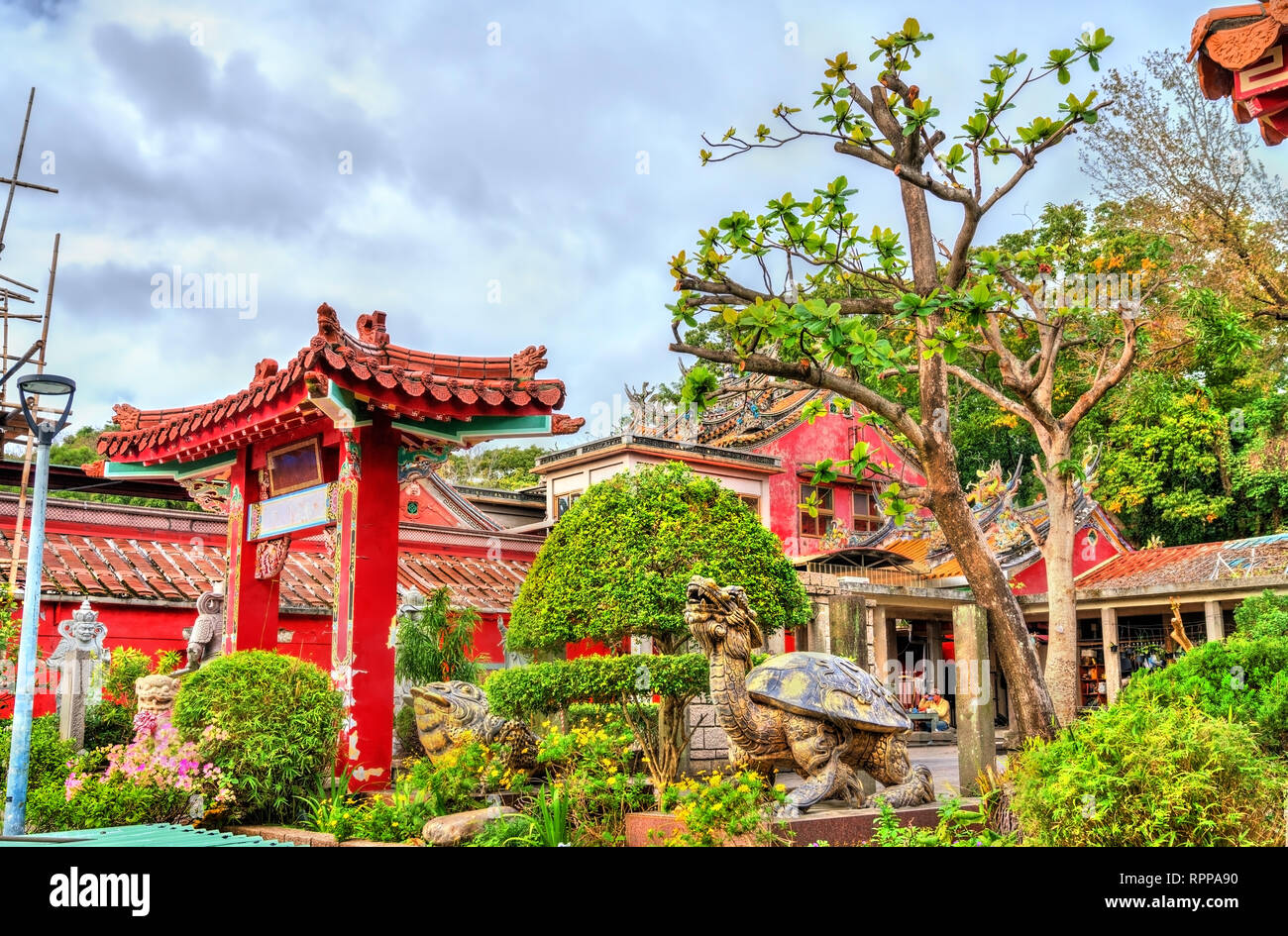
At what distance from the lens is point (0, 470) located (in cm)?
1496

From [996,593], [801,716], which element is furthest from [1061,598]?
[801,716]

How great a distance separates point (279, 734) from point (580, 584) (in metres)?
2.71

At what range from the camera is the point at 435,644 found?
1095 centimetres

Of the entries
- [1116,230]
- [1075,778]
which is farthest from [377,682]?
[1116,230]

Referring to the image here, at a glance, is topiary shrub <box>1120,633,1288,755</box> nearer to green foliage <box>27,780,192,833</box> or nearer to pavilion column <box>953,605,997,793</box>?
pavilion column <box>953,605,997,793</box>

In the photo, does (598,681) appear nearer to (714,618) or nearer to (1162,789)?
(714,618)

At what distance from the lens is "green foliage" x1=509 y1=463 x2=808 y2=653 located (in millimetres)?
8914

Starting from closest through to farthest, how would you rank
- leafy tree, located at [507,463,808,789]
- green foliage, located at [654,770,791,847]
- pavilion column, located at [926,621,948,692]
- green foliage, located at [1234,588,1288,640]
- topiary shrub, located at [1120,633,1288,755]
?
green foliage, located at [654,770,791,847] → topiary shrub, located at [1120,633,1288,755] → leafy tree, located at [507,463,808,789] → green foliage, located at [1234,588,1288,640] → pavilion column, located at [926,621,948,692]

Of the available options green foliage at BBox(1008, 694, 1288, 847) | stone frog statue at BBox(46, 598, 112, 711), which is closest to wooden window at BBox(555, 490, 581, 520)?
stone frog statue at BBox(46, 598, 112, 711)

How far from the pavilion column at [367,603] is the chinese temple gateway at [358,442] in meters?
0.01

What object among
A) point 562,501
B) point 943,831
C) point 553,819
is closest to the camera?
point 943,831

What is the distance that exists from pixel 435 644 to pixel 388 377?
3.01 meters

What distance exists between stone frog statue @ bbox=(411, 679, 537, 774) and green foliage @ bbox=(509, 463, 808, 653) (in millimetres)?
687

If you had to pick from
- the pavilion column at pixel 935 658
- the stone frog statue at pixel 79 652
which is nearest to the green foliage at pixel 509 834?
the stone frog statue at pixel 79 652
